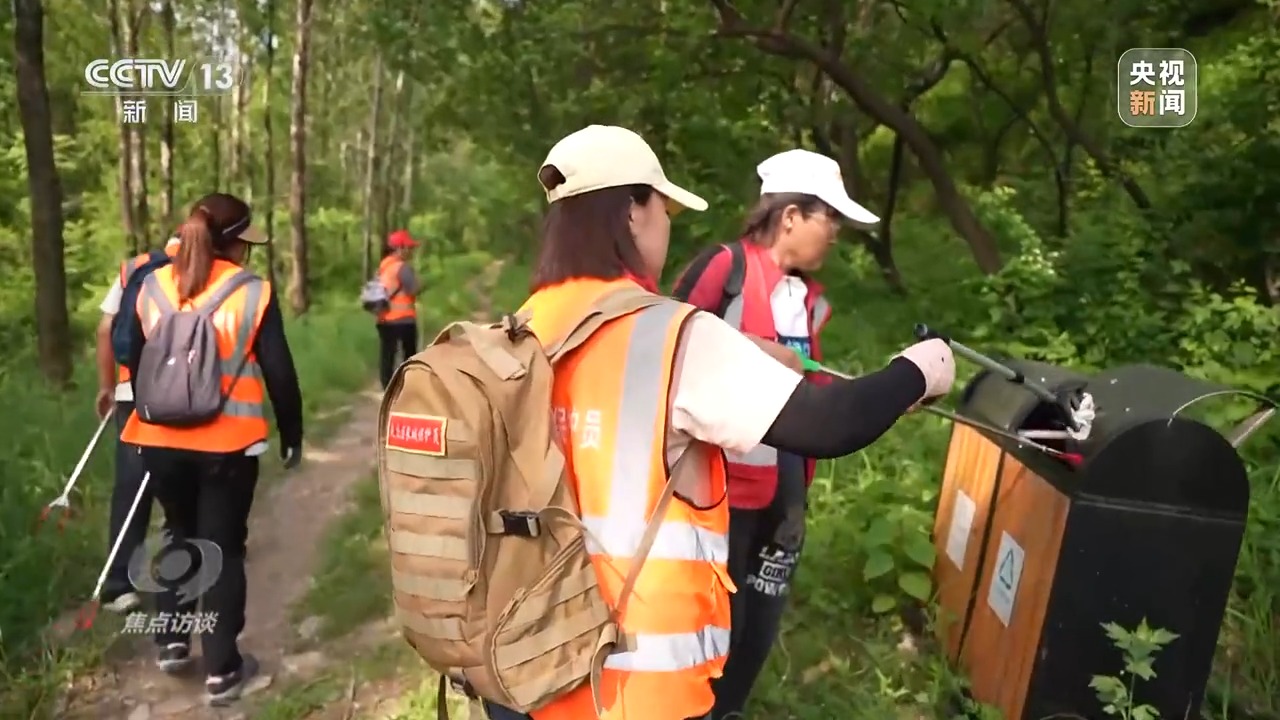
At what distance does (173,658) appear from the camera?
3.65m

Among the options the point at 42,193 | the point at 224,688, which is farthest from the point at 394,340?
the point at 224,688

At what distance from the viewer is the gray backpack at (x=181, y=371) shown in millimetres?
3141

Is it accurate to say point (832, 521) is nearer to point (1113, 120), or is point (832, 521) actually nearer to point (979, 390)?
point (979, 390)

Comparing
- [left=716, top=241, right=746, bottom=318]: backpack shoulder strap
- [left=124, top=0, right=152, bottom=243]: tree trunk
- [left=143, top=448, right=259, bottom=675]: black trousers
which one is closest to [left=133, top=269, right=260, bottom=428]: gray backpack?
[left=143, top=448, right=259, bottom=675]: black trousers

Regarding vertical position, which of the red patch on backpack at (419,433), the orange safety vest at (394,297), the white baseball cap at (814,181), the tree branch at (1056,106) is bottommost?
the orange safety vest at (394,297)

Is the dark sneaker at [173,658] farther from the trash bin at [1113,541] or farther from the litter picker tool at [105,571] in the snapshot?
the trash bin at [1113,541]

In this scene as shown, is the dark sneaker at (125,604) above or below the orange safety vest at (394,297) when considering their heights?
below

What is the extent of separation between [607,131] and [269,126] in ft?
51.3

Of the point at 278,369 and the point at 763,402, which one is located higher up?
the point at 763,402

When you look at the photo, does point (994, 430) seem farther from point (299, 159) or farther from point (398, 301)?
point (299, 159)

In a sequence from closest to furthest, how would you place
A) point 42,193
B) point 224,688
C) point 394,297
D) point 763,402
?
point 763,402 → point 224,688 → point 42,193 → point 394,297

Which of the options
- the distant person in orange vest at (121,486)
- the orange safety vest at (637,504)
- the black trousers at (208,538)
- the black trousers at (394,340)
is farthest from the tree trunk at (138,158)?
the orange safety vest at (637,504)

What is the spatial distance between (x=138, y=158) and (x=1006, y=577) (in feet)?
36.5

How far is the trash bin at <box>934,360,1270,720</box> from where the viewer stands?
2473 millimetres
